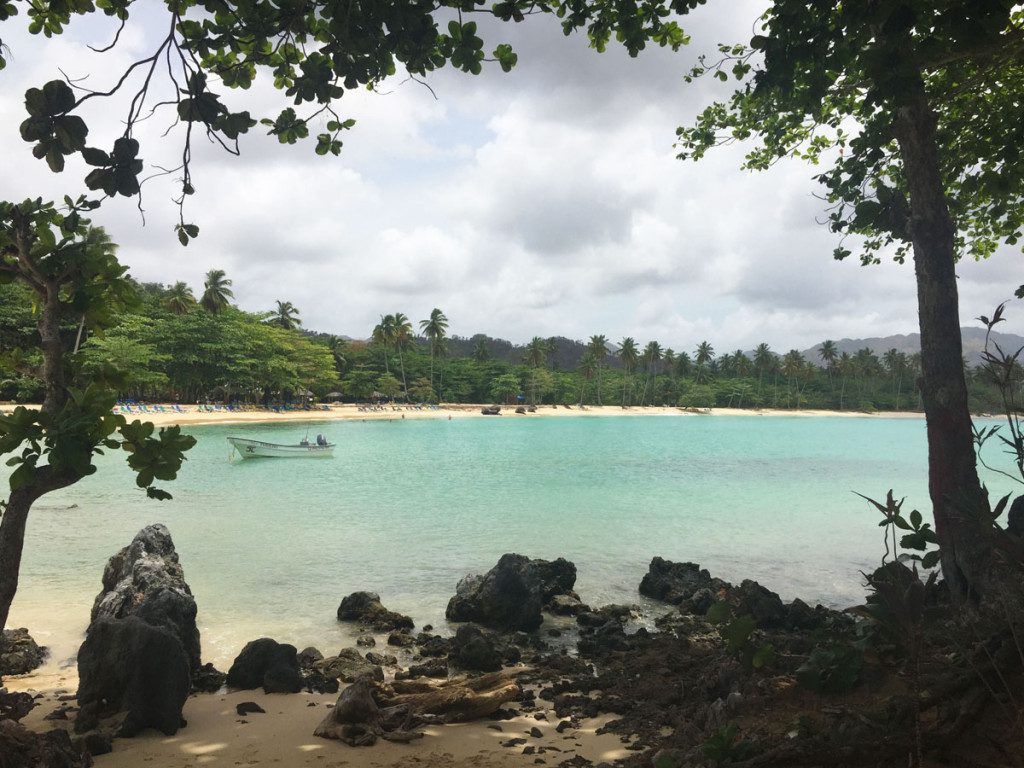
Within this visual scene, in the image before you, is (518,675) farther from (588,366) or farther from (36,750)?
(588,366)

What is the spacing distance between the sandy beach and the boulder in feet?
70.5

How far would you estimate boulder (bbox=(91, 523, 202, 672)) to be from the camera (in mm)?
6125

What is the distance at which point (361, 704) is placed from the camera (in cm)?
459

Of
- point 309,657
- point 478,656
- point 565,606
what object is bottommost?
point 565,606

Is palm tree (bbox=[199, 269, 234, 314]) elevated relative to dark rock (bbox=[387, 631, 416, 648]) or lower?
elevated

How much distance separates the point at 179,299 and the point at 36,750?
68.4 m

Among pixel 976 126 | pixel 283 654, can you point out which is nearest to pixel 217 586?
pixel 283 654

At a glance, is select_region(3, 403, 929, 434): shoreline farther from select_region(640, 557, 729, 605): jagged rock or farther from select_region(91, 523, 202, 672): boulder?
select_region(640, 557, 729, 605): jagged rock

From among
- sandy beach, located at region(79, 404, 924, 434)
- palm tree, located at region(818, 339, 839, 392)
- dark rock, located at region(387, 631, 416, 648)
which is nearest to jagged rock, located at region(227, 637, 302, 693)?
dark rock, located at region(387, 631, 416, 648)

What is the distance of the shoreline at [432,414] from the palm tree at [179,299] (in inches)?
429

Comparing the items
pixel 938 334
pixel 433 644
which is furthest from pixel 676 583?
pixel 938 334

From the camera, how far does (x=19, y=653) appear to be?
6312mm

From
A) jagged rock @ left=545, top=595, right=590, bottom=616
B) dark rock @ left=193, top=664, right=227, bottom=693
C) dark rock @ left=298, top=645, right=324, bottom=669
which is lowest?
jagged rock @ left=545, top=595, right=590, bottom=616

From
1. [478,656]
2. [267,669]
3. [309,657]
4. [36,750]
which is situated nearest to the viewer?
[36,750]
